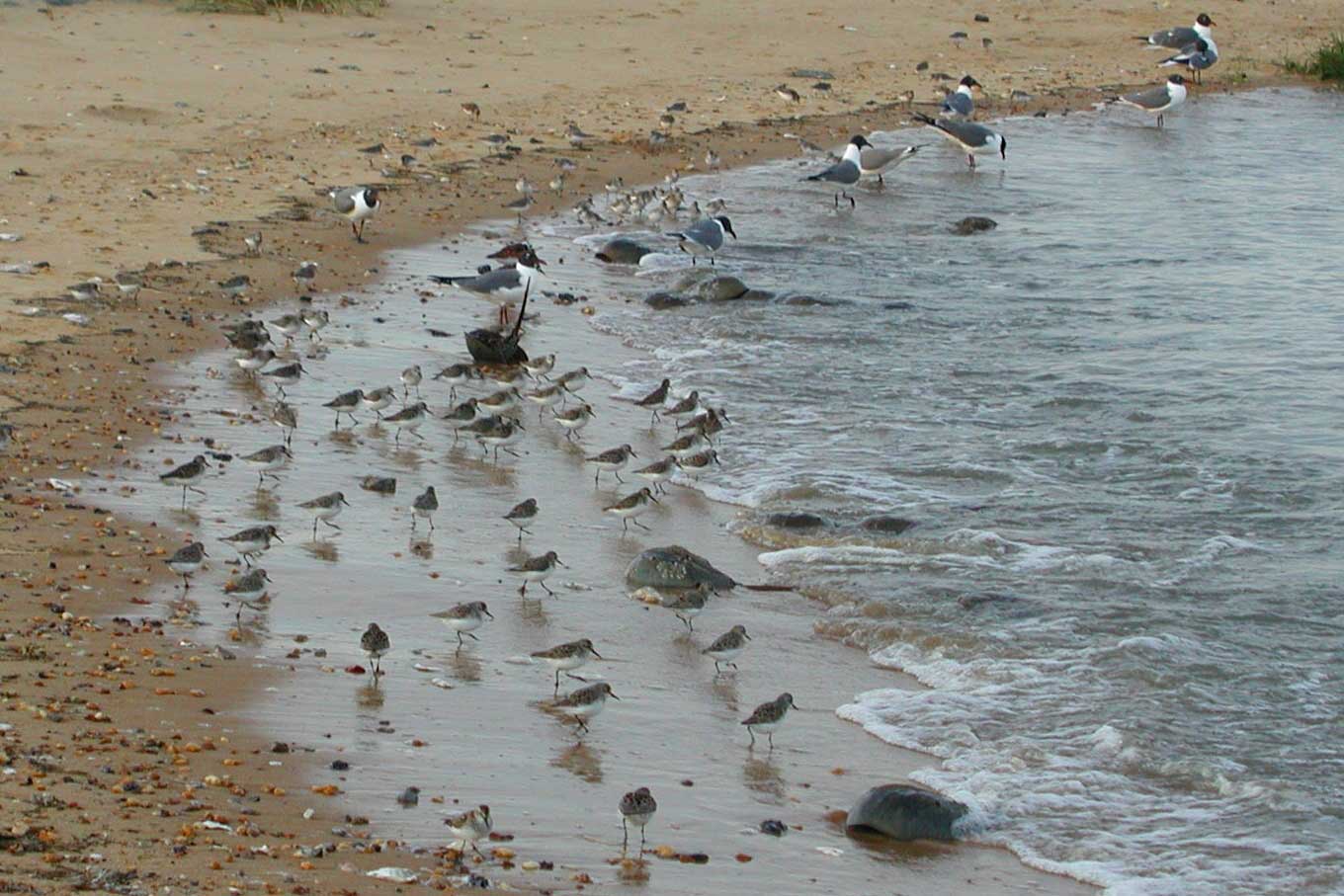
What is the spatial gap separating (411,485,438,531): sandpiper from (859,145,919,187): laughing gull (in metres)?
11.6

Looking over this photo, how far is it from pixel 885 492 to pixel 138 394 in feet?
15.4

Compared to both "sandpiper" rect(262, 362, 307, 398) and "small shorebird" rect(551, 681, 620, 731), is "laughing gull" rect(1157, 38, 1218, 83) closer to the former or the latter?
"sandpiper" rect(262, 362, 307, 398)

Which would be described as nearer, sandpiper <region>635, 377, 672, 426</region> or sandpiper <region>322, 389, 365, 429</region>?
sandpiper <region>322, 389, 365, 429</region>

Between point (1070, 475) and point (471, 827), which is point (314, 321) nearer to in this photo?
point (1070, 475)

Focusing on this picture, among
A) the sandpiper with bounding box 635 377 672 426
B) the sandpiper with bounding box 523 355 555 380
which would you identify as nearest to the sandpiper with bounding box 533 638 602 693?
the sandpiper with bounding box 635 377 672 426

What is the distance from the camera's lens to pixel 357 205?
53.8 ft

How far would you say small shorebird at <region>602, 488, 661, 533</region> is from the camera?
10.7 metres

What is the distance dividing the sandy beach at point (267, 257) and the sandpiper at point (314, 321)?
0.68 m

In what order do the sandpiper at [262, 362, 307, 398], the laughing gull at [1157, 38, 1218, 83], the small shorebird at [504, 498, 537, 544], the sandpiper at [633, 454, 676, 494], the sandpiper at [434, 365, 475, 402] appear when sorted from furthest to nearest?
the laughing gull at [1157, 38, 1218, 83]
the sandpiper at [434, 365, 475, 402]
the sandpiper at [262, 362, 307, 398]
the sandpiper at [633, 454, 676, 494]
the small shorebird at [504, 498, 537, 544]

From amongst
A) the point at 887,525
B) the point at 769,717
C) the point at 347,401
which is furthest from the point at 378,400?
the point at 769,717

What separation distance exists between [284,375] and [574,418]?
1977 mm

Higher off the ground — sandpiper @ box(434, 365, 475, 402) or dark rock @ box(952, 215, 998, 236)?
sandpiper @ box(434, 365, 475, 402)

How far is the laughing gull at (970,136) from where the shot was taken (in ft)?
74.3

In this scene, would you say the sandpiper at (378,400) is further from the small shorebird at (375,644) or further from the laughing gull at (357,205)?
the laughing gull at (357,205)
